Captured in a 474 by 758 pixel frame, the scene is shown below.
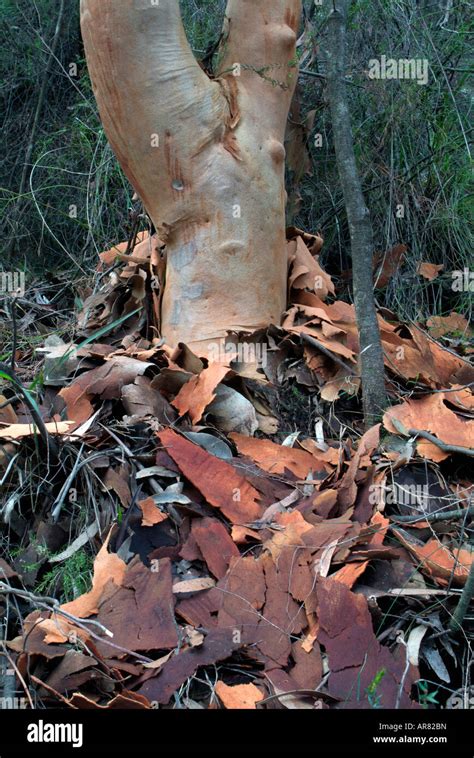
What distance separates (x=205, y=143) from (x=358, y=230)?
84 centimetres

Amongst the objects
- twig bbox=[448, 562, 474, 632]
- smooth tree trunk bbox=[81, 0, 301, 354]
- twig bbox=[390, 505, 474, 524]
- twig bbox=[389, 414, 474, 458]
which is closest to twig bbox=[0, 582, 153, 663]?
A: twig bbox=[448, 562, 474, 632]

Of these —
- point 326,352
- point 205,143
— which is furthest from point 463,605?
point 205,143

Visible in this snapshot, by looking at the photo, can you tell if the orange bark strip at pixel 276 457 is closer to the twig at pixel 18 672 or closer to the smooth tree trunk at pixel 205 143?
the smooth tree trunk at pixel 205 143

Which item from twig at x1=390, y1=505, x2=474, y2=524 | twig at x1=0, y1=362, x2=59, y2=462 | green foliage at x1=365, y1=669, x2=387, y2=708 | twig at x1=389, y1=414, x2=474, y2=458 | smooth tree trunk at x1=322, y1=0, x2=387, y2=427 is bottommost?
green foliage at x1=365, y1=669, x2=387, y2=708

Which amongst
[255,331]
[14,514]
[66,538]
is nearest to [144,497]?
[66,538]

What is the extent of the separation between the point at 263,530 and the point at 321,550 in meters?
0.23

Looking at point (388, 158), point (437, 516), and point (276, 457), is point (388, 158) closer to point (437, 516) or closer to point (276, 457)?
point (276, 457)

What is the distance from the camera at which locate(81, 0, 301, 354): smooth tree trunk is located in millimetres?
2992

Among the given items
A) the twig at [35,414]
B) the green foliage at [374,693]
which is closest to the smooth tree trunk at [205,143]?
the twig at [35,414]

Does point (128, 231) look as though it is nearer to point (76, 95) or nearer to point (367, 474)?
point (76, 95)

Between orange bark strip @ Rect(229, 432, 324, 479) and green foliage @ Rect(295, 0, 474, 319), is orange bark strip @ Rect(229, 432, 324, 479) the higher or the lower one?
the lower one

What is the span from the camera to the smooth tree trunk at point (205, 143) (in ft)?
9.82

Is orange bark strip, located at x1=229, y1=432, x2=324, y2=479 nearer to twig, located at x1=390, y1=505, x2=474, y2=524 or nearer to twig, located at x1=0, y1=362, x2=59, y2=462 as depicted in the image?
twig, located at x1=390, y1=505, x2=474, y2=524

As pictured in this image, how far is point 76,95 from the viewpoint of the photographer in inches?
214
